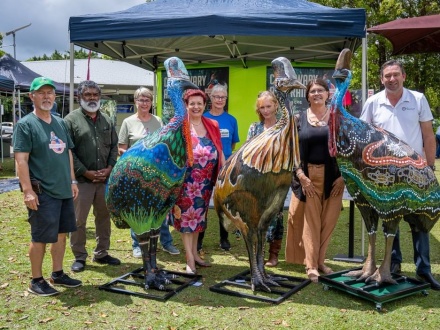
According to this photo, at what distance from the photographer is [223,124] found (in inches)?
212

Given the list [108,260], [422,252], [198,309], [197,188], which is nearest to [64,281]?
[108,260]

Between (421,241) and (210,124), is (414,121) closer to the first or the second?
(421,241)

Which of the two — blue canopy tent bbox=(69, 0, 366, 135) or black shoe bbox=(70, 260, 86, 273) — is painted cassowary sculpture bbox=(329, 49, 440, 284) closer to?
blue canopy tent bbox=(69, 0, 366, 135)

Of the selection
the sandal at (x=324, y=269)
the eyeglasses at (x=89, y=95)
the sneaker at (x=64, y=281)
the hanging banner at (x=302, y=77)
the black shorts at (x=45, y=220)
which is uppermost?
the hanging banner at (x=302, y=77)

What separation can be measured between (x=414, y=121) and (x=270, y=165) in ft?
4.70

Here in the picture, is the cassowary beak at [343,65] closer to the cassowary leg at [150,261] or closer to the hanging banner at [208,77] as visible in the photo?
the cassowary leg at [150,261]

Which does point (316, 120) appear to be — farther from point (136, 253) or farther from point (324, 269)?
point (136, 253)

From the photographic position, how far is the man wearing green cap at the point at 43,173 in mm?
3621

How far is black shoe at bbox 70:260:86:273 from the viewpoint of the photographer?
14.9 feet

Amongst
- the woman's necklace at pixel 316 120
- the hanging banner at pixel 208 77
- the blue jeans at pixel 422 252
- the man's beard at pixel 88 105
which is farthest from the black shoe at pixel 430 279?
the hanging banner at pixel 208 77

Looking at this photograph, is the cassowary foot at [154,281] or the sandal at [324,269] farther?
the sandal at [324,269]

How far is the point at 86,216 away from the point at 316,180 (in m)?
2.24

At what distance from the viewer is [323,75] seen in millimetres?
7285

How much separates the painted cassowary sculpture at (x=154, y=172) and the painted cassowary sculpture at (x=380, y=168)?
118 cm
